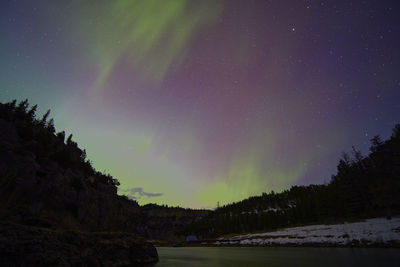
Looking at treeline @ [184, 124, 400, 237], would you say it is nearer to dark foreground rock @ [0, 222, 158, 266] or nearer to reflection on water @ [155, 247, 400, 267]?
reflection on water @ [155, 247, 400, 267]

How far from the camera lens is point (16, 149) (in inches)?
1513

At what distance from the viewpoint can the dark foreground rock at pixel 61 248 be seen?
7.38 metres

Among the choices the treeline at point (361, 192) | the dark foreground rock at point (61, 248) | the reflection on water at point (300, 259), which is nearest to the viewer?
the dark foreground rock at point (61, 248)

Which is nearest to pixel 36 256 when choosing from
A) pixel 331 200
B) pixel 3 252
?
pixel 3 252

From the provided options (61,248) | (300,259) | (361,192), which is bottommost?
(300,259)

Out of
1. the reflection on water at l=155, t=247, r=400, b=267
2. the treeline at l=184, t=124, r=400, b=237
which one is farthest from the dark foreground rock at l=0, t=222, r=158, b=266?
the treeline at l=184, t=124, r=400, b=237

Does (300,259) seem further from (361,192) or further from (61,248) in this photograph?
(361,192)

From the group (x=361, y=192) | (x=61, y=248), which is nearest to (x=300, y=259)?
(x=61, y=248)

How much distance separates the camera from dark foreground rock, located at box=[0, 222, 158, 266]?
7375mm

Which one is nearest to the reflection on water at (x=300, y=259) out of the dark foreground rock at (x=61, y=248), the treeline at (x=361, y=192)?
the dark foreground rock at (x=61, y=248)

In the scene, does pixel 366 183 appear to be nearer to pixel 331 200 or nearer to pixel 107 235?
pixel 331 200

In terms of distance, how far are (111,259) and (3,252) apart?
20.0 feet

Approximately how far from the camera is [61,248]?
904 cm

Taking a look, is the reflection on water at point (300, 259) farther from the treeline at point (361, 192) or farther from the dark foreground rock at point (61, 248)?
the treeline at point (361, 192)
